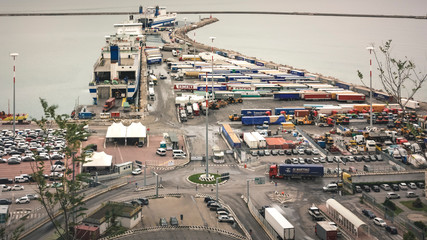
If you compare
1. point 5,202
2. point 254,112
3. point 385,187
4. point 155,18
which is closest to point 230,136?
point 254,112

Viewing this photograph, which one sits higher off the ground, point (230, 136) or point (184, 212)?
point (230, 136)

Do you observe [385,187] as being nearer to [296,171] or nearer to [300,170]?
[300,170]

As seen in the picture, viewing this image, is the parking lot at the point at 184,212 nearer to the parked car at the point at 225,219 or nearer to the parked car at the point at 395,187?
the parked car at the point at 225,219

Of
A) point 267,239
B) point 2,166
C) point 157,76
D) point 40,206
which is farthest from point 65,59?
point 267,239

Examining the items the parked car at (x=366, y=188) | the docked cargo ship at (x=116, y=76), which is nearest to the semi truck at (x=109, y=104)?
the docked cargo ship at (x=116, y=76)

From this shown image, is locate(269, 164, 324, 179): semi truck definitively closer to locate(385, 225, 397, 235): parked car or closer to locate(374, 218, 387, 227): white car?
locate(374, 218, 387, 227): white car

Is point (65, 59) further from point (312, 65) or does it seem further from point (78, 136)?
point (78, 136)

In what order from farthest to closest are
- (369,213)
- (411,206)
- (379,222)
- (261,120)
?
(261,120) < (411,206) < (369,213) < (379,222)
